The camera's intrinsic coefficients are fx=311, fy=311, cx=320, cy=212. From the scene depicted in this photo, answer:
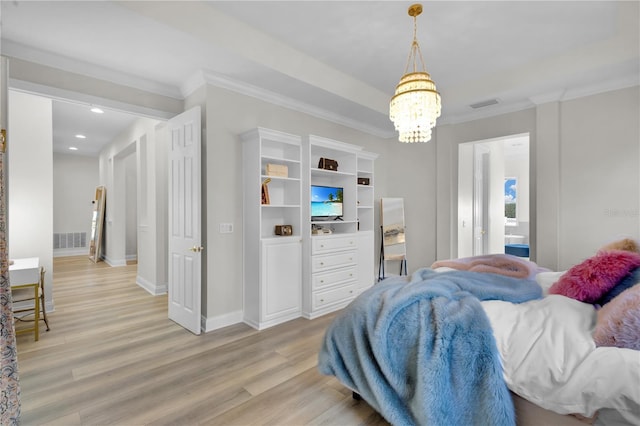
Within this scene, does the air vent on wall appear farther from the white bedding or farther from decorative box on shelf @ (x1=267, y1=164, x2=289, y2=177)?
the white bedding

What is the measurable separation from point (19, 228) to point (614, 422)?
17.9 feet

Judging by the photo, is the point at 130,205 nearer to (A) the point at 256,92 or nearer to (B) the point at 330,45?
(A) the point at 256,92

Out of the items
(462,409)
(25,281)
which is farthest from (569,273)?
(25,281)

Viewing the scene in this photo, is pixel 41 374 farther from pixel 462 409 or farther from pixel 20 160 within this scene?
pixel 462 409

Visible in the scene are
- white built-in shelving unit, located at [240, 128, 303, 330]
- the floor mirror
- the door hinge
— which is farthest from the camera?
the floor mirror

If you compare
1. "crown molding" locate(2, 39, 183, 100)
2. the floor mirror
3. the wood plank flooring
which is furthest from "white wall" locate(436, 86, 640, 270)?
the floor mirror

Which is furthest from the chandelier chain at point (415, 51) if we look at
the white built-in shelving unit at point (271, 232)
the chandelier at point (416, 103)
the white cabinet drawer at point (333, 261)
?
the white cabinet drawer at point (333, 261)

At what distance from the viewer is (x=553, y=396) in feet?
4.37

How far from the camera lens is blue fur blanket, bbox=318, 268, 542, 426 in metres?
1.51

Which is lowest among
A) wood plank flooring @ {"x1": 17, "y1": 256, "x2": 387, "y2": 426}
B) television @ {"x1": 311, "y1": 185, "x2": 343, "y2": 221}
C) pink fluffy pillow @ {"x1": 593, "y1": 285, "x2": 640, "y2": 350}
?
wood plank flooring @ {"x1": 17, "y1": 256, "x2": 387, "y2": 426}

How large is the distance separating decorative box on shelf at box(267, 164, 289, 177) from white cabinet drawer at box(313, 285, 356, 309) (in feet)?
4.86

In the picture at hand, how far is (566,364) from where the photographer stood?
1.32 metres

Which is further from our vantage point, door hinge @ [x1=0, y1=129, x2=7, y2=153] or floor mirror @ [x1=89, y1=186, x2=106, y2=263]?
floor mirror @ [x1=89, y1=186, x2=106, y2=263]

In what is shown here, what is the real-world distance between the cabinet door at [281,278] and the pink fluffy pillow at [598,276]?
2.53m
